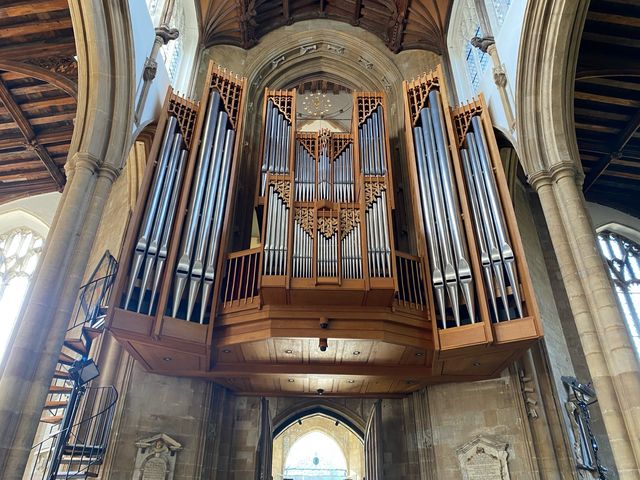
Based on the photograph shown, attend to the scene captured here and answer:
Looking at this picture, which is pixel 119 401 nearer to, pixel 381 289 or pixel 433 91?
pixel 381 289

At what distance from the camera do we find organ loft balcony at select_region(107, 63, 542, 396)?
6.69 m

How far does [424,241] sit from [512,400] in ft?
9.97

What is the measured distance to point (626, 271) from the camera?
1205 centimetres

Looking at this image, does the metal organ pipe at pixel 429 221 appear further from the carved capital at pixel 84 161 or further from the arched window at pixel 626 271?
the arched window at pixel 626 271

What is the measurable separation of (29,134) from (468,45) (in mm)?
10315

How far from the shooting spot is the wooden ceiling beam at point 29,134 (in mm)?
9835

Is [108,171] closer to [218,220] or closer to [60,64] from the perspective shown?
[218,220]

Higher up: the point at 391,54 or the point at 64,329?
the point at 391,54

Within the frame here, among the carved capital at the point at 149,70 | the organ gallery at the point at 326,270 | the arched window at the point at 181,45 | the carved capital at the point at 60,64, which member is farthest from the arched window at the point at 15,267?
the carved capital at the point at 149,70

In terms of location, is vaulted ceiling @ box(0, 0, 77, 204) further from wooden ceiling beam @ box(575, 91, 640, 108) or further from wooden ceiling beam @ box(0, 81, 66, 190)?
wooden ceiling beam @ box(575, 91, 640, 108)

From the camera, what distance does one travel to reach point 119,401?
300 inches

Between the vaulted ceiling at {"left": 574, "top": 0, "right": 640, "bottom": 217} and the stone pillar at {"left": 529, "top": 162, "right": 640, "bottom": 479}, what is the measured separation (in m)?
2.79

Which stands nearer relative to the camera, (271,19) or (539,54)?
(539,54)

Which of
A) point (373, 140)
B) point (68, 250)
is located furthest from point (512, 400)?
point (68, 250)
